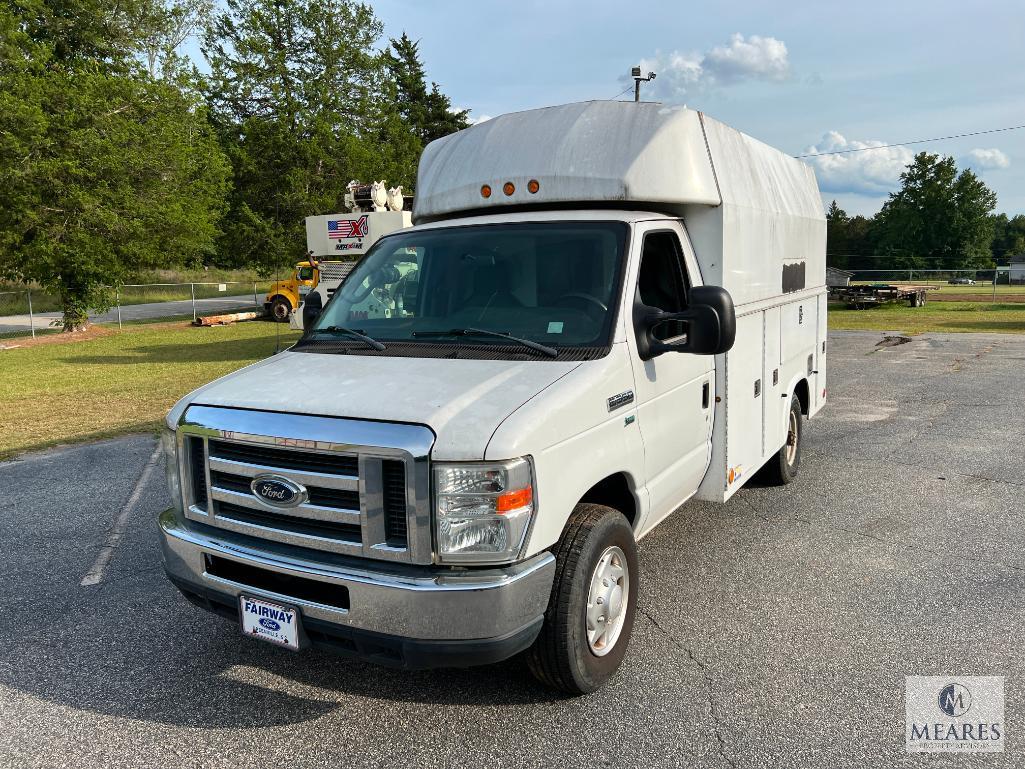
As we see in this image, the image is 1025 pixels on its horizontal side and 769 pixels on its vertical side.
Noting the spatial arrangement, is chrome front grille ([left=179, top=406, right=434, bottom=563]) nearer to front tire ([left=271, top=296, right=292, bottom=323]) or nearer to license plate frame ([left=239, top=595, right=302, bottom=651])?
license plate frame ([left=239, top=595, right=302, bottom=651])

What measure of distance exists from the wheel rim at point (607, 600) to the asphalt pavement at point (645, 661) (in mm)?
238

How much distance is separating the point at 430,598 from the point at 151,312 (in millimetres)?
37645

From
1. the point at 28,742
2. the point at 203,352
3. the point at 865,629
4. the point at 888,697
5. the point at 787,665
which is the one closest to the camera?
the point at 28,742

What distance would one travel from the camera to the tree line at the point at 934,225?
83.6 metres

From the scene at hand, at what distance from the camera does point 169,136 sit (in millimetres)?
23422

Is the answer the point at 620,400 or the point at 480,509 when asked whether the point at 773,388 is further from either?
the point at 480,509

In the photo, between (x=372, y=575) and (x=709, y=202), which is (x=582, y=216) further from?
(x=372, y=575)

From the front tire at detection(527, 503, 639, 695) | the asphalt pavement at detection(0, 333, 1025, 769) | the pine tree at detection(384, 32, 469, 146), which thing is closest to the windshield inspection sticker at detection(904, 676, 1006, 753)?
the asphalt pavement at detection(0, 333, 1025, 769)

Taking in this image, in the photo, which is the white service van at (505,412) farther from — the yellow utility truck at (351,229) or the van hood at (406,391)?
the yellow utility truck at (351,229)

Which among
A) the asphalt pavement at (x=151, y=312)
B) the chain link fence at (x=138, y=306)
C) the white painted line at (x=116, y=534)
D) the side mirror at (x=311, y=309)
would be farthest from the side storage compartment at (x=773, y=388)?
the chain link fence at (x=138, y=306)

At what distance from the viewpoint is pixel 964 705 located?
3441mm

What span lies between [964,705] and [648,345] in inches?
83.0

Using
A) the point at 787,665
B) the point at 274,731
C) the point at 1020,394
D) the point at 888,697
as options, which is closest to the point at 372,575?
the point at 274,731

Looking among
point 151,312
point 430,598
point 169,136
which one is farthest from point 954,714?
point 151,312
